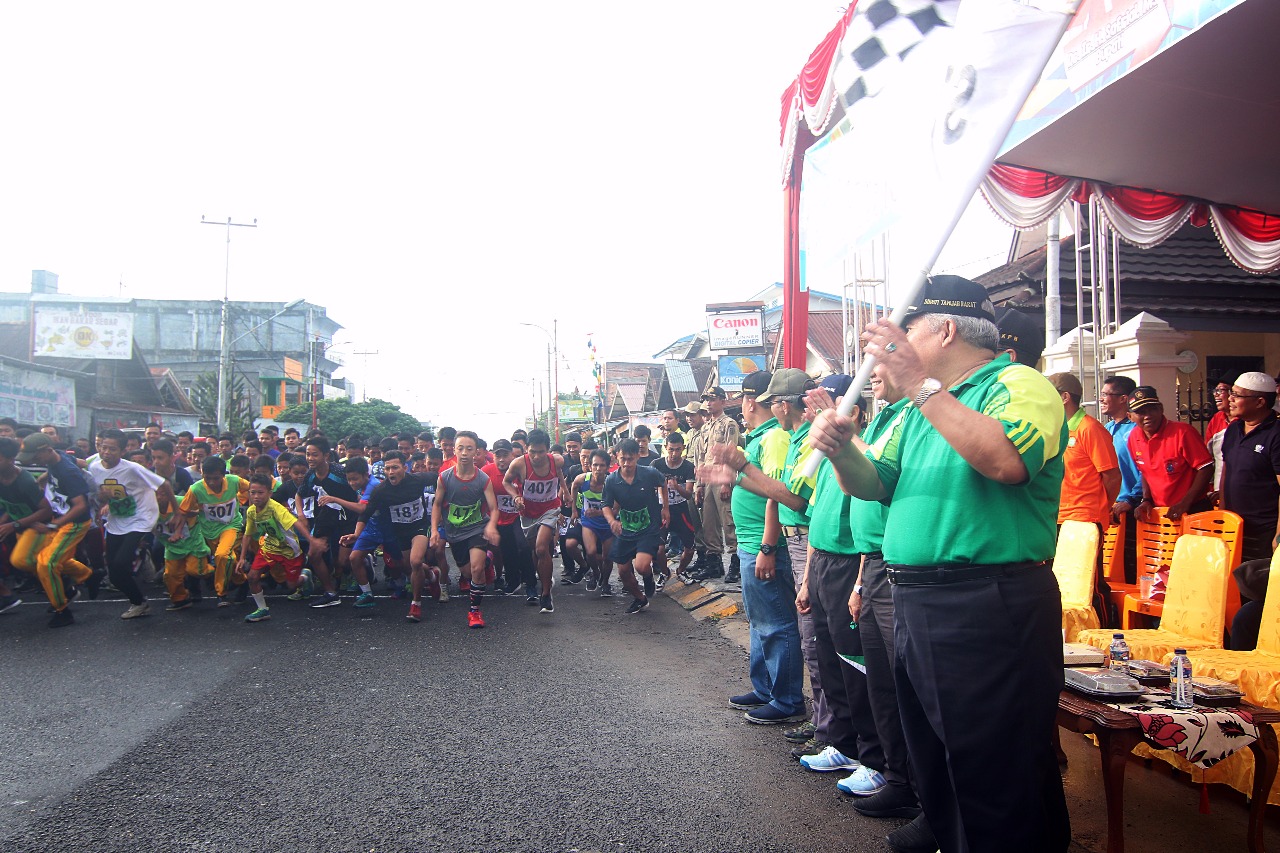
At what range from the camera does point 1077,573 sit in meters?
5.19

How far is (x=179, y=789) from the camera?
4.05 metres

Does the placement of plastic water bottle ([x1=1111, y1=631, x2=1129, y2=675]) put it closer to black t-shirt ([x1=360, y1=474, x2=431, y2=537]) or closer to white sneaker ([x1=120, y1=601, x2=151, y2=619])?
black t-shirt ([x1=360, y1=474, x2=431, y2=537])

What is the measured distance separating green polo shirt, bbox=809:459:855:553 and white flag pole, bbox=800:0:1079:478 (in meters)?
1.67

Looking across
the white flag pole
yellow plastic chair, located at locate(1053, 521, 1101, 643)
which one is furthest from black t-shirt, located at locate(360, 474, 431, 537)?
the white flag pole

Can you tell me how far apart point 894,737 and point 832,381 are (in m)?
1.92

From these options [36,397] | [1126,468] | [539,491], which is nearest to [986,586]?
[1126,468]

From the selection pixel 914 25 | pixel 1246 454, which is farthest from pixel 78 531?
pixel 1246 454

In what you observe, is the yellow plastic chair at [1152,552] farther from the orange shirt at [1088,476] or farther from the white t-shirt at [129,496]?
the white t-shirt at [129,496]

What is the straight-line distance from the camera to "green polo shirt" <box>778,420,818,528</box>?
4234 millimetres

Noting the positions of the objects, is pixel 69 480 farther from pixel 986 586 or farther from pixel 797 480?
pixel 986 586

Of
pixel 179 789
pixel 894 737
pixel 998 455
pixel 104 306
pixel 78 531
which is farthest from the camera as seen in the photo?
pixel 104 306

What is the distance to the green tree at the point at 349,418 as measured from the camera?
148 ft

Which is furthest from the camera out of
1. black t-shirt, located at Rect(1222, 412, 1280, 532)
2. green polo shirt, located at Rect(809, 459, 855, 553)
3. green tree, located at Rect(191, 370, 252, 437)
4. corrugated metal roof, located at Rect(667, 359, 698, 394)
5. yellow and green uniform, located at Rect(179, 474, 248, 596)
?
green tree, located at Rect(191, 370, 252, 437)

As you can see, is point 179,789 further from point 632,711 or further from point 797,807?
point 797,807
